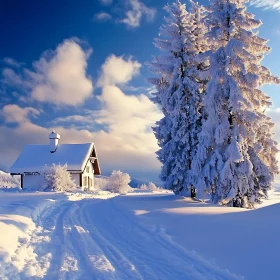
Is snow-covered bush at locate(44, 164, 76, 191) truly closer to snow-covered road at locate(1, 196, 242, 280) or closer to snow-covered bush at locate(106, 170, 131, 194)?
snow-covered bush at locate(106, 170, 131, 194)

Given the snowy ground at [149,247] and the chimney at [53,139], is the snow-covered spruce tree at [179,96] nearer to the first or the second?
the snowy ground at [149,247]

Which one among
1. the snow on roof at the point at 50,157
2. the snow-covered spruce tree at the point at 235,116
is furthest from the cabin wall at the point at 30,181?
the snow-covered spruce tree at the point at 235,116

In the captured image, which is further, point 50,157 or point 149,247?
point 50,157

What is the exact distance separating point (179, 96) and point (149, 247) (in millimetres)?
14509

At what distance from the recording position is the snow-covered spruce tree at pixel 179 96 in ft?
68.9

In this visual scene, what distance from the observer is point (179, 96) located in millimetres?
21141

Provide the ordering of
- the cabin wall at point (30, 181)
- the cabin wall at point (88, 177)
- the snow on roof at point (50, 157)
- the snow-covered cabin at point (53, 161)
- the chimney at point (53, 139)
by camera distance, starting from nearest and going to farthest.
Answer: the cabin wall at point (30, 181), the snow-covered cabin at point (53, 161), the snow on roof at point (50, 157), the cabin wall at point (88, 177), the chimney at point (53, 139)

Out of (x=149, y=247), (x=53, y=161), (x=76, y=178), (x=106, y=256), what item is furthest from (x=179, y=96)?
(x=53, y=161)

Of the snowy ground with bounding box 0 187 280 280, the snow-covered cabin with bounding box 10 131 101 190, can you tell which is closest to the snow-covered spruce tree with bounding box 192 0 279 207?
the snowy ground with bounding box 0 187 280 280

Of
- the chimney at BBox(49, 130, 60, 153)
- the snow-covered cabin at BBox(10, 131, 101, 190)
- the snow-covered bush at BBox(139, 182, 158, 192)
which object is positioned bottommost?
the snow-covered bush at BBox(139, 182, 158, 192)

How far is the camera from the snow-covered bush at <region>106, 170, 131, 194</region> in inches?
1891

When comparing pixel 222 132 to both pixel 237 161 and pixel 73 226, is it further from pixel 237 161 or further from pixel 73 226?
pixel 73 226

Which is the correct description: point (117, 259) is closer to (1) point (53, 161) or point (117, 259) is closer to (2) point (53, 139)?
(1) point (53, 161)

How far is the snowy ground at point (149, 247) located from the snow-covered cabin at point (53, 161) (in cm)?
2959
